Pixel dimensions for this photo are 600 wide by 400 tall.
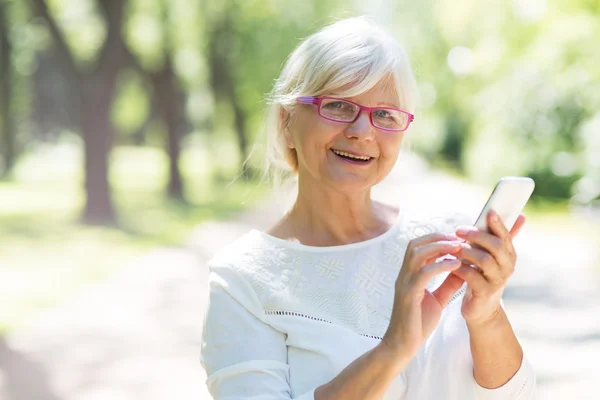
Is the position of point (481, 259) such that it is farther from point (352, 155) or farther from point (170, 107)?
point (170, 107)

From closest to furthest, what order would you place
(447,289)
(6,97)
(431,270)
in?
(431,270) < (447,289) < (6,97)

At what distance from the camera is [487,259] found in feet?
5.59

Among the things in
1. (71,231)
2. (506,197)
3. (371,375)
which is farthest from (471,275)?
(71,231)

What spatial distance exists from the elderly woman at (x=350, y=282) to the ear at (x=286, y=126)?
0.08 feet

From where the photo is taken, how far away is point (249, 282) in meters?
2.07

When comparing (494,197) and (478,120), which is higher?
(494,197)

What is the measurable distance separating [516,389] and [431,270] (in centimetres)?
56

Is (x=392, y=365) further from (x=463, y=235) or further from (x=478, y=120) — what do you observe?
(x=478, y=120)

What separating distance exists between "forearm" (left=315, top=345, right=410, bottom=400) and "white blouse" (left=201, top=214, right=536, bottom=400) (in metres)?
0.12

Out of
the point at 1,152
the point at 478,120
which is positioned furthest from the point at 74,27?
the point at 478,120

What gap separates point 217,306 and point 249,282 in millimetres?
109

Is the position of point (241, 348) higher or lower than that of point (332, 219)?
lower

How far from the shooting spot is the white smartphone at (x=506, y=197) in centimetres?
171

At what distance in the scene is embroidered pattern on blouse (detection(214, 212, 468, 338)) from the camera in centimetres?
207
